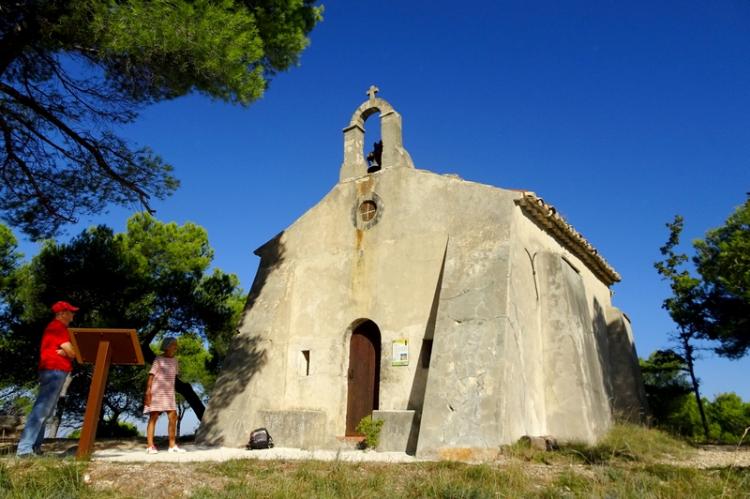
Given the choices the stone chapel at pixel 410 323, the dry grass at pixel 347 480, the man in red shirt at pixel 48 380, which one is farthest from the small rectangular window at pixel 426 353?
the man in red shirt at pixel 48 380

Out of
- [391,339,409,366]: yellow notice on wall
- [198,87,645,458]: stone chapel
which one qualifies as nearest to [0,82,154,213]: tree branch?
[198,87,645,458]: stone chapel

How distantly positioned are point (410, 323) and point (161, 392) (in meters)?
4.27

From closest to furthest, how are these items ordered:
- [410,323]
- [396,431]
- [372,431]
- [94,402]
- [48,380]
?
[94,402], [48,380], [396,431], [372,431], [410,323]

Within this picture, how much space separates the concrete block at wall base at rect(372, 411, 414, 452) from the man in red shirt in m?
4.56

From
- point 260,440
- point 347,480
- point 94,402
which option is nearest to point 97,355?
point 94,402

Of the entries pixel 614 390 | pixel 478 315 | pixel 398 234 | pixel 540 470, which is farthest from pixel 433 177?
pixel 614 390

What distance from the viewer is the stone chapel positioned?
27.0 feet

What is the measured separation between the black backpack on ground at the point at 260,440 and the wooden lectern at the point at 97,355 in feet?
12.2

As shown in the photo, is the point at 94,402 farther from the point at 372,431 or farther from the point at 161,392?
the point at 372,431

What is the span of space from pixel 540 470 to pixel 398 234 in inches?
219

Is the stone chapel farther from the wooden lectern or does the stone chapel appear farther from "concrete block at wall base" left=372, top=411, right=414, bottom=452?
the wooden lectern

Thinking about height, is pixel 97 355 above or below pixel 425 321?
below

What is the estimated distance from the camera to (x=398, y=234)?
34.2 feet

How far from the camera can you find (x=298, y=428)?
31.5 feet
